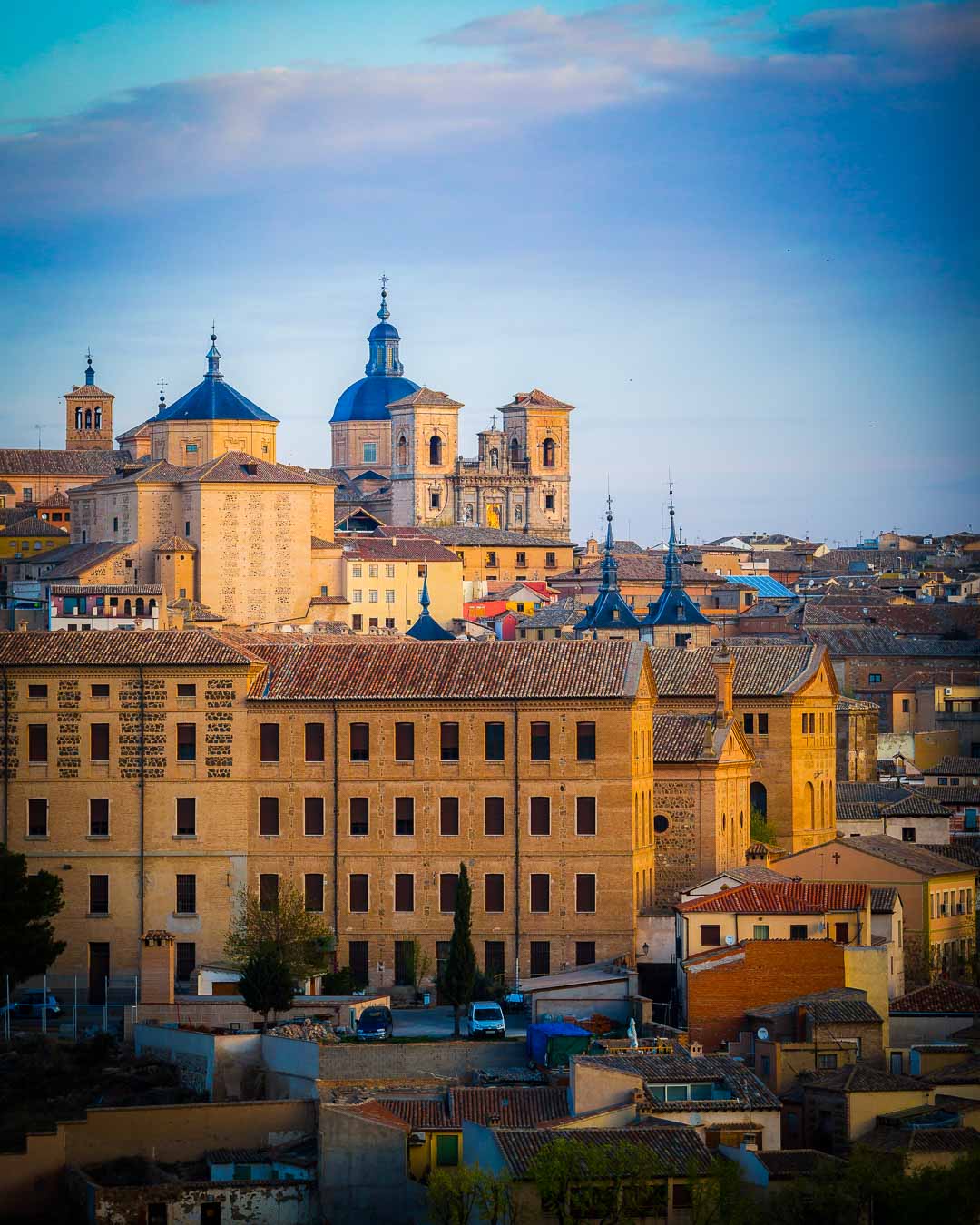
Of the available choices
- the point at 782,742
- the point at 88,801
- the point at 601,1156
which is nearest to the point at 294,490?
the point at 782,742

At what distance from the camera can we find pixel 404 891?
189 ft

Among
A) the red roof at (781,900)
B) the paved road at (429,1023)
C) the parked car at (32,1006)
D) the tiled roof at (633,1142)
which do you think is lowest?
the tiled roof at (633,1142)

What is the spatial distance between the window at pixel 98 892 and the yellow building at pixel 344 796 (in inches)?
1.8

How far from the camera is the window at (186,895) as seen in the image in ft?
191

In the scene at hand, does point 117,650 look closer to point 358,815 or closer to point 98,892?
point 98,892

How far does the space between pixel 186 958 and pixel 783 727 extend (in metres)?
16.4

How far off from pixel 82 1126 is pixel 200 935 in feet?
34.7

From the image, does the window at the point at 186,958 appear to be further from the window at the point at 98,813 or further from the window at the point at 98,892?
the window at the point at 98,813

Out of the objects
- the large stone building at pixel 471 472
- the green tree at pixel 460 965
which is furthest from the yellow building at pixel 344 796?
the large stone building at pixel 471 472

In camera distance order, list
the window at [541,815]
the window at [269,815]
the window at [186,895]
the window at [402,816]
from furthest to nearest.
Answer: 1. the window at [269,815]
2. the window at [186,895]
3. the window at [402,816]
4. the window at [541,815]

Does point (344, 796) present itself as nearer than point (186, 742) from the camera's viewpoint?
Yes

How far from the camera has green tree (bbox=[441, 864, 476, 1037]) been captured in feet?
173

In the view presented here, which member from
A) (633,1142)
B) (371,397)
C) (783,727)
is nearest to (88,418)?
(371,397)

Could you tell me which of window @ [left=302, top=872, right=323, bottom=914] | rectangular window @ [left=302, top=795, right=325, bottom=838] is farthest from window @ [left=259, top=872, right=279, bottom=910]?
rectangular window @ [left=302, top=795, right=325, bottom=838]
